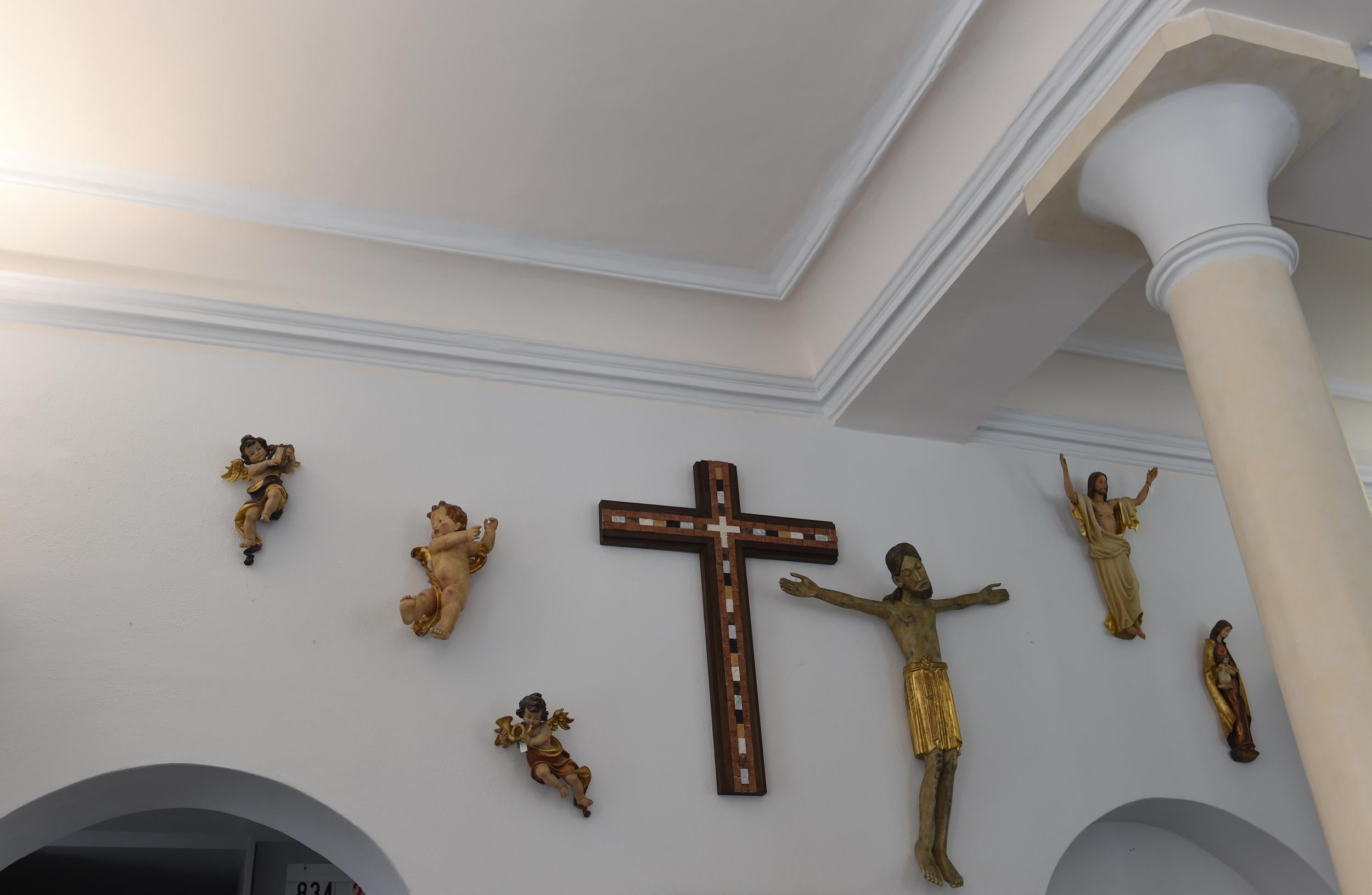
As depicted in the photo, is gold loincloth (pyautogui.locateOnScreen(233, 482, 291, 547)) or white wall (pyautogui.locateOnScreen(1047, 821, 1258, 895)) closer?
gold loincloth (pyautogui.locateOnScreen(233, 482, 291, 547))

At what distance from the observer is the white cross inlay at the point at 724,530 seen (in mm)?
4812

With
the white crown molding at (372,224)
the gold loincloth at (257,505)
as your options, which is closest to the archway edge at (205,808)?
the gold loincloth at (257,505)

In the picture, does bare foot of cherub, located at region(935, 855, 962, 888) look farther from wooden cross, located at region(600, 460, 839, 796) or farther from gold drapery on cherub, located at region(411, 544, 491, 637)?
gold drapery on cherub, located at region(411, 544, 491, 637)

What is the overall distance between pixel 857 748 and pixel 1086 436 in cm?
205

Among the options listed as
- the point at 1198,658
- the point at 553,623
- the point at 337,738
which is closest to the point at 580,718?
the point at 553,623

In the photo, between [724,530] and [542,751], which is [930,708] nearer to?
[724,530]

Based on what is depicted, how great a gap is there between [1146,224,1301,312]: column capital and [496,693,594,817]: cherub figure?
2.45 meters

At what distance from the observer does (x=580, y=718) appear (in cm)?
431

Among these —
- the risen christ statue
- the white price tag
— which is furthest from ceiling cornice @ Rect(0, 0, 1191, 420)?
the white price tag

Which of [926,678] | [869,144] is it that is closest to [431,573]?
[926,678]

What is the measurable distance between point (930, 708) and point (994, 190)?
6.36 feet

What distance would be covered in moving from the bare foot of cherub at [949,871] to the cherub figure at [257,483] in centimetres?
267

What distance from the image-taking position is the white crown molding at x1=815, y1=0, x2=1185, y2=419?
3697 mm

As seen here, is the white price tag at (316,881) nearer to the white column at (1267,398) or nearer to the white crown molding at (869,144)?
the white crown molding at (869,144)
